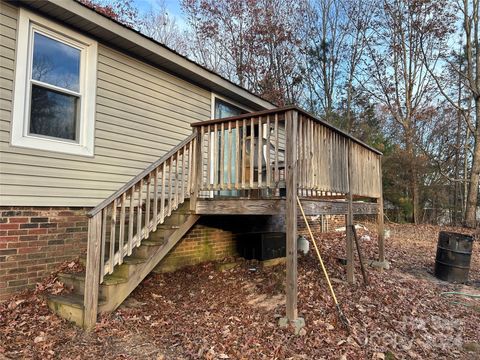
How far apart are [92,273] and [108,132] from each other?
8.13ft

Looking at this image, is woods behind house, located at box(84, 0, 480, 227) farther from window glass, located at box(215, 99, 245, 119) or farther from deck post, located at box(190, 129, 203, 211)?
deck post, located at box(190, 129, 203, 211)

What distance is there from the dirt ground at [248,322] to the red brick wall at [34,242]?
0.66 feet

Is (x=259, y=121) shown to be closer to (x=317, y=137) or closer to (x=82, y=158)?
(x=317, y=137)

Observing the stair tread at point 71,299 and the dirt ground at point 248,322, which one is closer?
the dirt ground at point 248,322

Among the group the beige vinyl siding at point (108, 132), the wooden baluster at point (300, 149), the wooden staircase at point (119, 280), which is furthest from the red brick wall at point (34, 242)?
the wooden baluster at point (300, 149)

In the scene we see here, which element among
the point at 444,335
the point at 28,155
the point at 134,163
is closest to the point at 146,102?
the point at 134,163

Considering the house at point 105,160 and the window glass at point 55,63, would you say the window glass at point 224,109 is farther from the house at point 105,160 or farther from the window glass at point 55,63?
the window glass at point 55,63

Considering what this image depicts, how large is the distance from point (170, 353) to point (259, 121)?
294 centimetres

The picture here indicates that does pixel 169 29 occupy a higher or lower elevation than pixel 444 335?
higher

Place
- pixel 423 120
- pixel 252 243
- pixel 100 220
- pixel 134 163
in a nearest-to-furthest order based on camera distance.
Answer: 1. pixel 100 220
2. pixel 134 163
3. pixel 252 243
4. pixel 423 120

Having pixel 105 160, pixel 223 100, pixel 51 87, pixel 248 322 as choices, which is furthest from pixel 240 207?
pixel 223 100

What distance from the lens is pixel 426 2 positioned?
18047 mm

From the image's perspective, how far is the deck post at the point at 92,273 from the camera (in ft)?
12.9

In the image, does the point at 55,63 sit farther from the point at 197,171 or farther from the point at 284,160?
the point at 284,160
